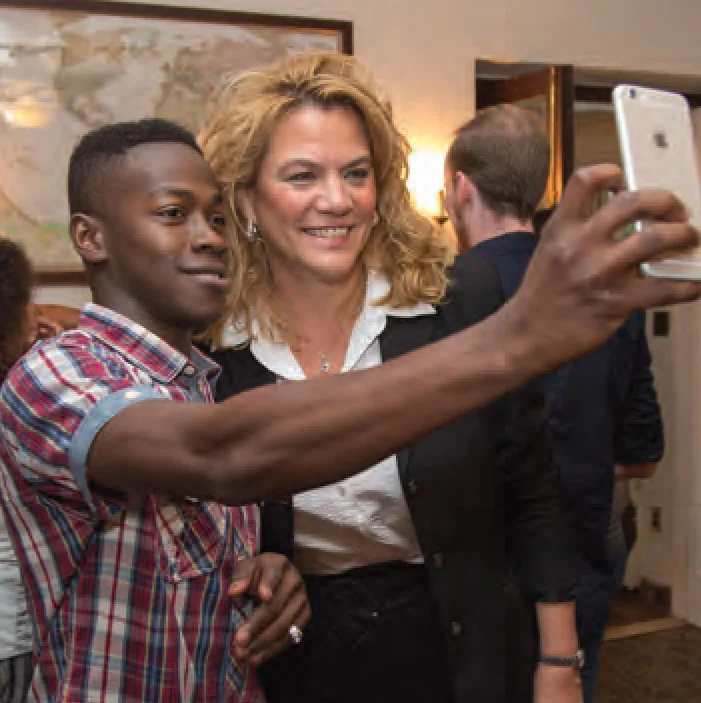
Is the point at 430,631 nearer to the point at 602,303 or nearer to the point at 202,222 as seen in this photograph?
the point at 202,222

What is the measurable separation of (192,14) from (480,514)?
2635 mm

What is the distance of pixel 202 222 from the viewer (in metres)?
1.05

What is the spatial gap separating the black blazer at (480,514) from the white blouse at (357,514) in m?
0.02

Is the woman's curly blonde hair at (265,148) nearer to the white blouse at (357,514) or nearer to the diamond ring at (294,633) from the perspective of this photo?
the white blouse at (357,514)

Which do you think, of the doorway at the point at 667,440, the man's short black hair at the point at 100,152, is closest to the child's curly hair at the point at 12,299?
the man's short black hair at the point at 100,152

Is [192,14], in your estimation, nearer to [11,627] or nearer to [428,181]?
[428,181]

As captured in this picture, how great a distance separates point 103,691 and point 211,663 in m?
0.13

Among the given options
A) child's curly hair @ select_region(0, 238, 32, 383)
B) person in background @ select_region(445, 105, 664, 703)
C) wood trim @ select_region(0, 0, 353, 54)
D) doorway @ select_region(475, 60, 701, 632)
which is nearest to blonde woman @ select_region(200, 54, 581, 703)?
child's curly hair @ select_region(0, 238, 32, 383)

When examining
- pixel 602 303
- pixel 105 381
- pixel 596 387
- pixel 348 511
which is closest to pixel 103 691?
pixel 105 381

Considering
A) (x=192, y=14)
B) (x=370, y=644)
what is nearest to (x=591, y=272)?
(x=370, y=644)

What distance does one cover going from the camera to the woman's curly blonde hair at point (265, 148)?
1.41m

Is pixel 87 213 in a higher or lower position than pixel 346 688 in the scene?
higher

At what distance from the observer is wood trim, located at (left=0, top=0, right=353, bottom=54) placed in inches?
124

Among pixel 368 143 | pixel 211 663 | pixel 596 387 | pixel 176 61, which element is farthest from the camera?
pixel 176 61
